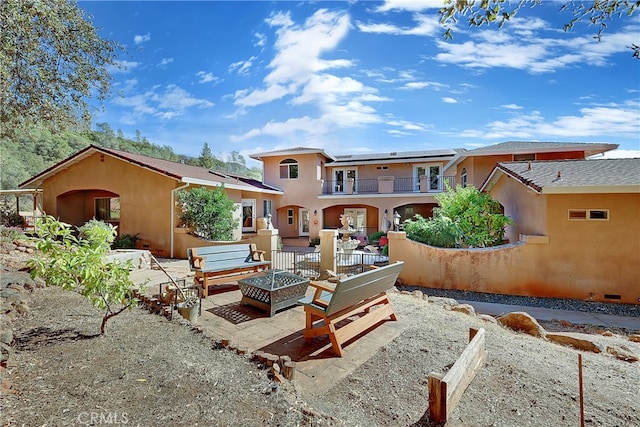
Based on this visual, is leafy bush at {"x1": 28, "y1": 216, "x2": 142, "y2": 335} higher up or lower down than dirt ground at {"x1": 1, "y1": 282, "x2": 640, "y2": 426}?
higher up

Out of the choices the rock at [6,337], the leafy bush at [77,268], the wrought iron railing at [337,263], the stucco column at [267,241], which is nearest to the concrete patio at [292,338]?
the leafy bush at [77,268]

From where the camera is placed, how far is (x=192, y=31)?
34.3 feet

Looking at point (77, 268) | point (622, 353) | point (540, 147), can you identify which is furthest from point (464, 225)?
point (77, 268)

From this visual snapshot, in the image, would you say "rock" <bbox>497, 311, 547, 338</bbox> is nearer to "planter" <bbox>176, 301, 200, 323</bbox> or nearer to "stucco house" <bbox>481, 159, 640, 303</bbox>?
"stucco house" <bbox>481, 159, 640, 303</bbox>

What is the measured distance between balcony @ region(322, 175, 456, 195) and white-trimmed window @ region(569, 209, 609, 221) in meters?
10.0

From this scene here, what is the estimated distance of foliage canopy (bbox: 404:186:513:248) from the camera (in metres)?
9.58

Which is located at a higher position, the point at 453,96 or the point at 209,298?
the point at 453,96

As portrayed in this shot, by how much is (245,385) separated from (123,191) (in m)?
12.9

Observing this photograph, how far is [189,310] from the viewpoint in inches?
191

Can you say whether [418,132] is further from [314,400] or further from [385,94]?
[314,400]

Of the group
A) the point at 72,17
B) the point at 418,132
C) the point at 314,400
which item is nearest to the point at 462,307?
the point at 314,400

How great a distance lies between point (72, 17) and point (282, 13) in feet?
16.4

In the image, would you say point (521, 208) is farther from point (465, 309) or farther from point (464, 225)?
point (465, 309)

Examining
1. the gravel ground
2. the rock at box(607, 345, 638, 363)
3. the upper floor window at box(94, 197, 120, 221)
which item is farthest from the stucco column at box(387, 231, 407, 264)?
the upper floor window at box(94, 197, 120, 221)
